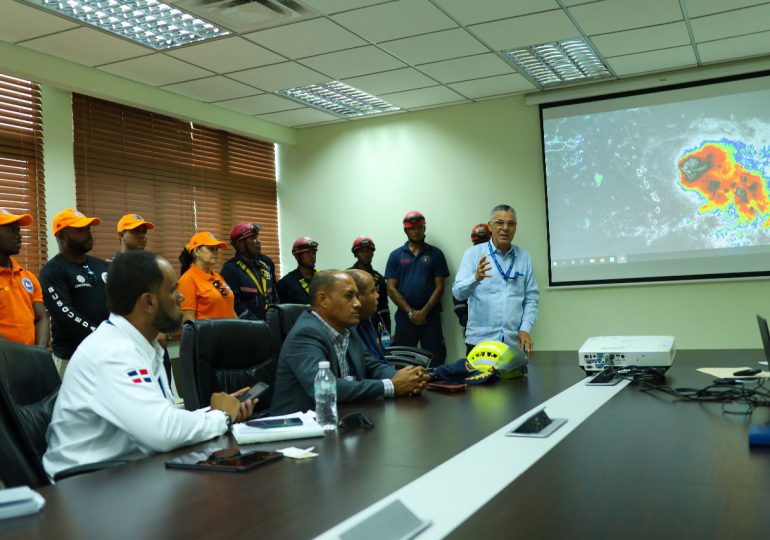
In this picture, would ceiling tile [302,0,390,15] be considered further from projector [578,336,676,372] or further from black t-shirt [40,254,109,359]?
projector [578,336,676,372]

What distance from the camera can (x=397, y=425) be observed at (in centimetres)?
217

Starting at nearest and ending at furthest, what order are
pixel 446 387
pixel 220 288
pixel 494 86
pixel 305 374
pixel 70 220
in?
pixel 305 374 < pixel 446 387 < pixel 70 220 < pixel 220 288 < pixel 494 86

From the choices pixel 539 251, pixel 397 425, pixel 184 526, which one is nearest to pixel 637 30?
pixel 539 251

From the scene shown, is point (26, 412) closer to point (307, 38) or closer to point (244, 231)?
point (307, 38)

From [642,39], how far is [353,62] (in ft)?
6.77

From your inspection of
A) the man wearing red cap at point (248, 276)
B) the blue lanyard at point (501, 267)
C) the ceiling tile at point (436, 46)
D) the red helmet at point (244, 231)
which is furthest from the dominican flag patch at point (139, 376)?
the red helmet at point (244, 231)

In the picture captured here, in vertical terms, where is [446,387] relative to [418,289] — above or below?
below

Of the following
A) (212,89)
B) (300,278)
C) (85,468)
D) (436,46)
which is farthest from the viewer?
(300,278)

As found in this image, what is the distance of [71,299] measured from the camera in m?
4.19

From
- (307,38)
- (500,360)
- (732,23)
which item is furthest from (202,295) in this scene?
(732,23)

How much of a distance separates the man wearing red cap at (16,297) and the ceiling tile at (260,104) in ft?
8.76

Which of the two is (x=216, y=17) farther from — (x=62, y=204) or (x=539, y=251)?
(x=539, y=251)

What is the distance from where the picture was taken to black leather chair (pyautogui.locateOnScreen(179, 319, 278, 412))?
2.75 metres

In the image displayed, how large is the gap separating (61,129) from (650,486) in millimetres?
5089
